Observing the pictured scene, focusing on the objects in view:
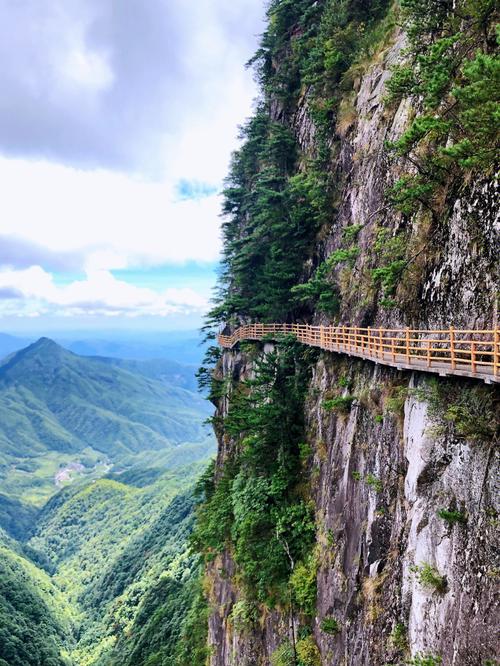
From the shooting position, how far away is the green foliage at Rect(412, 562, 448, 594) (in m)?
8.39

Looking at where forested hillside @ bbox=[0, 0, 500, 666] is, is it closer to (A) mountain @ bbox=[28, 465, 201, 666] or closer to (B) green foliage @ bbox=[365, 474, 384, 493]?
(B) green foliage @ bbox=[365, 474, 384, 493]

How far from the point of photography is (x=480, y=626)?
7316 mm

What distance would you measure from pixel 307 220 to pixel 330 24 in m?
12.3

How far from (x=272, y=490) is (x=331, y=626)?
6612 millimetres

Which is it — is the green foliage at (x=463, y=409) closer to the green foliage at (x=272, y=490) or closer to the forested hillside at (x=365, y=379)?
the forested hillside at (x=365, y=379)

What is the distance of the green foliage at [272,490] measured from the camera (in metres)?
17.1

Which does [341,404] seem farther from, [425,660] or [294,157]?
[294,157]

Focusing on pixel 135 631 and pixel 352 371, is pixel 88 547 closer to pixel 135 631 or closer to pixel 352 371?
pixel 135 631

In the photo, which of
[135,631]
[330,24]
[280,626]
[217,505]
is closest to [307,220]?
[330,24]

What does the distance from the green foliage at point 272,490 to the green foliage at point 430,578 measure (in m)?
7.74

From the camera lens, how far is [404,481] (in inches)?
430

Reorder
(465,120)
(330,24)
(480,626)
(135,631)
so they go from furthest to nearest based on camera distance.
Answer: (135,631)
(330,24)
(465,120)
(480,626)

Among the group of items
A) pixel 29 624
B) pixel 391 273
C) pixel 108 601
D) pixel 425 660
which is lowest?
pixel 108 601

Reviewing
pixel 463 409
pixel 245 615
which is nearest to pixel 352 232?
pixel 463 409
